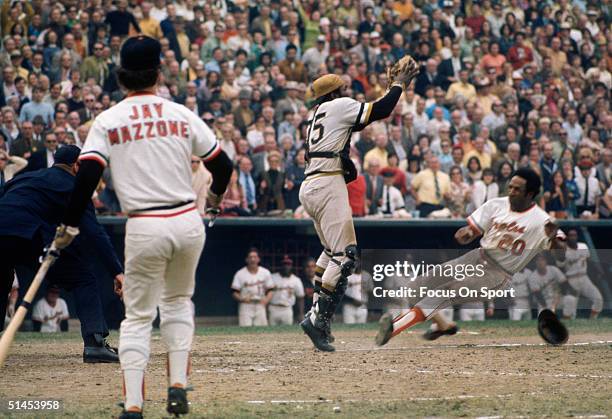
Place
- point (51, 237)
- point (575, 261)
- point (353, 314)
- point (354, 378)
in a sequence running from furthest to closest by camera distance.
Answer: point (575, 261) < point (353, 314) < point (51, 237) < point (354, 378)

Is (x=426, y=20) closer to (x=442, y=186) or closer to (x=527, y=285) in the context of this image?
(x=442, y=186)

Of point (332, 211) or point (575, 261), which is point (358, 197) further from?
point (332, 211)

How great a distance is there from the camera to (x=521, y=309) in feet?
56.6

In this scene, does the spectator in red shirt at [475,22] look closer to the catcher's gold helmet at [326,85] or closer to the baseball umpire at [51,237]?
the catcher's gold helmet at [326,85]

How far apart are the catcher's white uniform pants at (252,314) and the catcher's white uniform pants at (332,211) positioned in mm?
5669

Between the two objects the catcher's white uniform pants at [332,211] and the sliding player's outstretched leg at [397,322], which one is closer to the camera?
the sliding player's outstretched leg at [397,322]

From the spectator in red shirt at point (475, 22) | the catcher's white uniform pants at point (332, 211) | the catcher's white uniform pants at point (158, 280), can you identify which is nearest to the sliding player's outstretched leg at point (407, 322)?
the catcher's white uniform pants at point (332, 211)

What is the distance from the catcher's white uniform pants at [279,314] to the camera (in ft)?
54.8

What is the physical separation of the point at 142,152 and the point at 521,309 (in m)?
11.6

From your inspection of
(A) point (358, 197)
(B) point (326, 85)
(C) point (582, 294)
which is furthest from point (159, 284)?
(C) point (582, 294)

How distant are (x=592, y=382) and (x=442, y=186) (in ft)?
30.9

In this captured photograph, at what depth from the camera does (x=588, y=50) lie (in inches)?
928

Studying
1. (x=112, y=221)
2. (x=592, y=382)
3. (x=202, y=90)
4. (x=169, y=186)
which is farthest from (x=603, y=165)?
(x=169, y=186)

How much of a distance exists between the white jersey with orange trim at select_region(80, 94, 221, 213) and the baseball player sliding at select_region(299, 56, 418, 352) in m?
4.14
